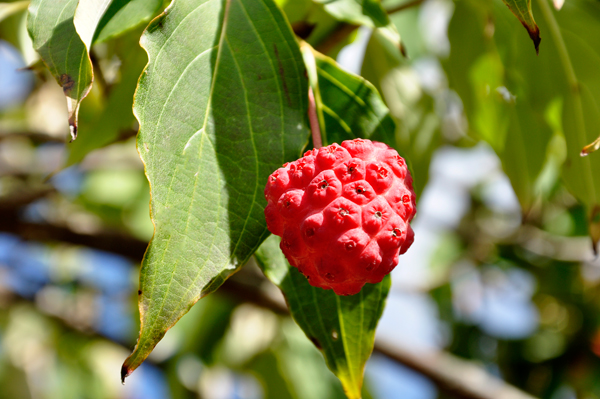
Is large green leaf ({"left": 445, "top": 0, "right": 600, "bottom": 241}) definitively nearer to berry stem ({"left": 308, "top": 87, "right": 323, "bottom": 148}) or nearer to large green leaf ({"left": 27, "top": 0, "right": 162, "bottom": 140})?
berry stem ({"left": 308, "top": 87, "right": 323, "bottom": 148})

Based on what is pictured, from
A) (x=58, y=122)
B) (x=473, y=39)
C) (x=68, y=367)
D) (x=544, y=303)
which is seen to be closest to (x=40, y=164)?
(x=58, y=122)

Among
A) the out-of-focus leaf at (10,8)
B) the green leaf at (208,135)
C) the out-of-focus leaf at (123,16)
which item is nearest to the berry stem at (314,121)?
the green leaf at (208,135)

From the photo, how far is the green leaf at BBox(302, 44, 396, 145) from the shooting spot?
37.7 inches

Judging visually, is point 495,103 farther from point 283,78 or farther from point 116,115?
point 116,115

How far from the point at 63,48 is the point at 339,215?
1.50 ft

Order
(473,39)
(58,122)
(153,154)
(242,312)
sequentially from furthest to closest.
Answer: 1. (58,122)
2. (242,312)
3. (473,39)
4. (153,154)

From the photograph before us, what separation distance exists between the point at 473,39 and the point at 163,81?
98 centimetres

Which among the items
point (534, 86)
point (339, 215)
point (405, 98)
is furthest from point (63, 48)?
point (405, 98)

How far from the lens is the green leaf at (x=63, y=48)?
0.74m

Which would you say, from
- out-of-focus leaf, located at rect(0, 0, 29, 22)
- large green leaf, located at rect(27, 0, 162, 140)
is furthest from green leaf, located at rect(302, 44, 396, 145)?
out-of-focus leaf, located at rect(0, 0, 29, 22)

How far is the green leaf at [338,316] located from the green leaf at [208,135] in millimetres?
119

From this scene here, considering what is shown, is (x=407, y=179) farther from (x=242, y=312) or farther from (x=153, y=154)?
(x=242, y=312)

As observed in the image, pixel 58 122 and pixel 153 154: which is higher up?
pixel 153 154

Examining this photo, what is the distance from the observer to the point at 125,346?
2586 millimetres
